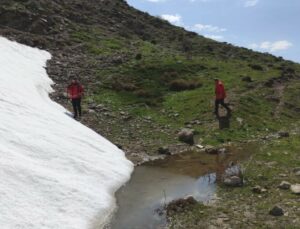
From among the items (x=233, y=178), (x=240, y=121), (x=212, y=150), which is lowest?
(x=233, y=178)

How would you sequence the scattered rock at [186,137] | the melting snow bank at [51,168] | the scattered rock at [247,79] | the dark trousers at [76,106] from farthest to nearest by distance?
the scattered rock at [247,79], the dark trousers at [76,106], the scattered rock at [186,137], the melting snow bank at [51,168]

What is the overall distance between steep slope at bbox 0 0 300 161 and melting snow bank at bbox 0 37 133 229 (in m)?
2.94

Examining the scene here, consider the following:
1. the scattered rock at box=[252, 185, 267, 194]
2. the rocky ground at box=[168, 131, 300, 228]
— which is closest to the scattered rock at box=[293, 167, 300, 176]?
the rocky ground at box=[168, 131, 300, 228]

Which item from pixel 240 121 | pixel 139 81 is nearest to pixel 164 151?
pixel 240 121

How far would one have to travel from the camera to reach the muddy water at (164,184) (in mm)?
16797

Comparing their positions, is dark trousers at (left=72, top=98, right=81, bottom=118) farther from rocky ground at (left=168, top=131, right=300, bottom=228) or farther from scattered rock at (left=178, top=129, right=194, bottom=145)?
rocky ground at (left=168, top=131, right=300, bottom=228)

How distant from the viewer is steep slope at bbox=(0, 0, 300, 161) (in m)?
31.6

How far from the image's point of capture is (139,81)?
140 feet

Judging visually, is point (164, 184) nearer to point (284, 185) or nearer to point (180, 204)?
point (180, 204)

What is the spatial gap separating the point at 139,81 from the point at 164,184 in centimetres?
2246

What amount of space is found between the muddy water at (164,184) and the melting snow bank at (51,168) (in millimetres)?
596

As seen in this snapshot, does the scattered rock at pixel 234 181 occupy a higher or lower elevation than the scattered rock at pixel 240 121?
lower

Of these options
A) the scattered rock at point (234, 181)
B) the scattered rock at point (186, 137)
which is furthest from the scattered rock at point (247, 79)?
the scattered rock at point (234, 181)

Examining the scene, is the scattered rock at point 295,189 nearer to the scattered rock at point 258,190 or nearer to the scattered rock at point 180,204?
the scattered rock at point 258,190
